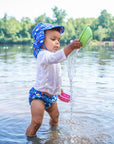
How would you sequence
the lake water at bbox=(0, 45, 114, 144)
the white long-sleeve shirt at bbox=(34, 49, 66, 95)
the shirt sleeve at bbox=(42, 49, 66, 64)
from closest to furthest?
the shirt sleeve at bbox=(42, 49, 66, 64)
the white long-sleeve shirt at bbox=(34, 49, 66, 95)
the lake water at bbox=(0, 45, 114, 144)

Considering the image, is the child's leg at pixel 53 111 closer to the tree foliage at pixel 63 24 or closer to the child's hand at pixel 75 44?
the child's hand at pixel 75 44

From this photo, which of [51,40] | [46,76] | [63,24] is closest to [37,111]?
[46,76]

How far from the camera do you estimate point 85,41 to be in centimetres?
287

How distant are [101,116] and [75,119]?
480 millimetres

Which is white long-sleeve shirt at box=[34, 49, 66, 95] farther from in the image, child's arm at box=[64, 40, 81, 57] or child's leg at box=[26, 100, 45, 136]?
child's arm at box=[64, 40, 81, 57]

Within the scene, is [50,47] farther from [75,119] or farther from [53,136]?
[75,119]

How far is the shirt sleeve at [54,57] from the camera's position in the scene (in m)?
2.82

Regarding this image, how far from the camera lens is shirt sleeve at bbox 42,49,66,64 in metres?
2.82

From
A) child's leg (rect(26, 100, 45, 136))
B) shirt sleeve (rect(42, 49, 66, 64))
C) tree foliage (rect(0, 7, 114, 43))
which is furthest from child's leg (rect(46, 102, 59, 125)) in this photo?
tree foliage (rect(0, 7, 114, 43))

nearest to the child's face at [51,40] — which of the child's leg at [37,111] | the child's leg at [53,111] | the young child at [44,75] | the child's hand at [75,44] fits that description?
the young child at [44,75]

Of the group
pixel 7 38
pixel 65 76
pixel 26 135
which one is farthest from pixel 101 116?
pixel 7 38

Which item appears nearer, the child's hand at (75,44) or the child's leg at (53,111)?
the child's hand at (75,44)

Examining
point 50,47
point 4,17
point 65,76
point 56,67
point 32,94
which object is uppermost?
point 4,17

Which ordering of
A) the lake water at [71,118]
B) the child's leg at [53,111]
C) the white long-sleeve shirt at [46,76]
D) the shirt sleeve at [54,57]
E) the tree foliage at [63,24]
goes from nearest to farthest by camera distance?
1. the shirt sleeve at [54,57]
2. the white long-sleeve shirt at [46,76]
3. the lake water at [71,118]
4. the child's leg at [53,111]
5. the tree foliage at [63,24]
